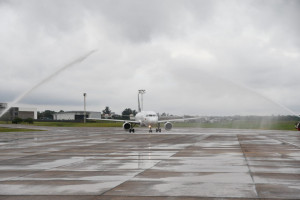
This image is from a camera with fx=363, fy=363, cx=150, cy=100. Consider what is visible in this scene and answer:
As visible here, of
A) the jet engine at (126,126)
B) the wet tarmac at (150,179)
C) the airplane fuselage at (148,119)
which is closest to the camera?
the wet tarmac at (150,179)

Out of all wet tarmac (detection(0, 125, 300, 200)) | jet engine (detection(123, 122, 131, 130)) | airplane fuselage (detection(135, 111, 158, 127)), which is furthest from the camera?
airplane fuselage (detection(135, 111, 158, 127))

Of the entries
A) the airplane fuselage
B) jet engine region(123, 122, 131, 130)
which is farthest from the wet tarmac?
the airplane fuselage

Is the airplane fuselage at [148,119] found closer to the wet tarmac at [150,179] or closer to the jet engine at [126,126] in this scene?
the jet engine at [126,126]

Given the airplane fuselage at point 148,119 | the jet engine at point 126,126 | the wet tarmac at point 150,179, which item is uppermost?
the airplane fuselage at point 148,119

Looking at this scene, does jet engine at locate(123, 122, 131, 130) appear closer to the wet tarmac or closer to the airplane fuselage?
the airplane fuselage

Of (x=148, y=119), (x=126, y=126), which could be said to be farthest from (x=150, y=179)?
(x=148, y=119)

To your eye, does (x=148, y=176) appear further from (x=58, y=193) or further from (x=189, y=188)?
(x=58, y=193)

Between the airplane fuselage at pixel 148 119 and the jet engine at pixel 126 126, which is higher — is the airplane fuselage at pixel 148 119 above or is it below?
above

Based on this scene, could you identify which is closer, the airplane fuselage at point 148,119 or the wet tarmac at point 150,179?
the wet tarmac at point 150,179

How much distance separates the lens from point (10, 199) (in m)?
9.19

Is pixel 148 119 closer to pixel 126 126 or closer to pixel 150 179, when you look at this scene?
pixel 126 126

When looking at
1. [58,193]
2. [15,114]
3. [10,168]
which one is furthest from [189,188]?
[15,114]

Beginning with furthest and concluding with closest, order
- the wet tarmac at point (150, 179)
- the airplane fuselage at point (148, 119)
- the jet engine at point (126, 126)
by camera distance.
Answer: the airplane fuselage at point (148, 119), the jet engine at point (126, 126), the wet tarmac at point (150, 179)

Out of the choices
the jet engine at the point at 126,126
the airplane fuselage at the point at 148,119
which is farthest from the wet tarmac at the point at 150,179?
the airplane fuselage at the point at 148,119
